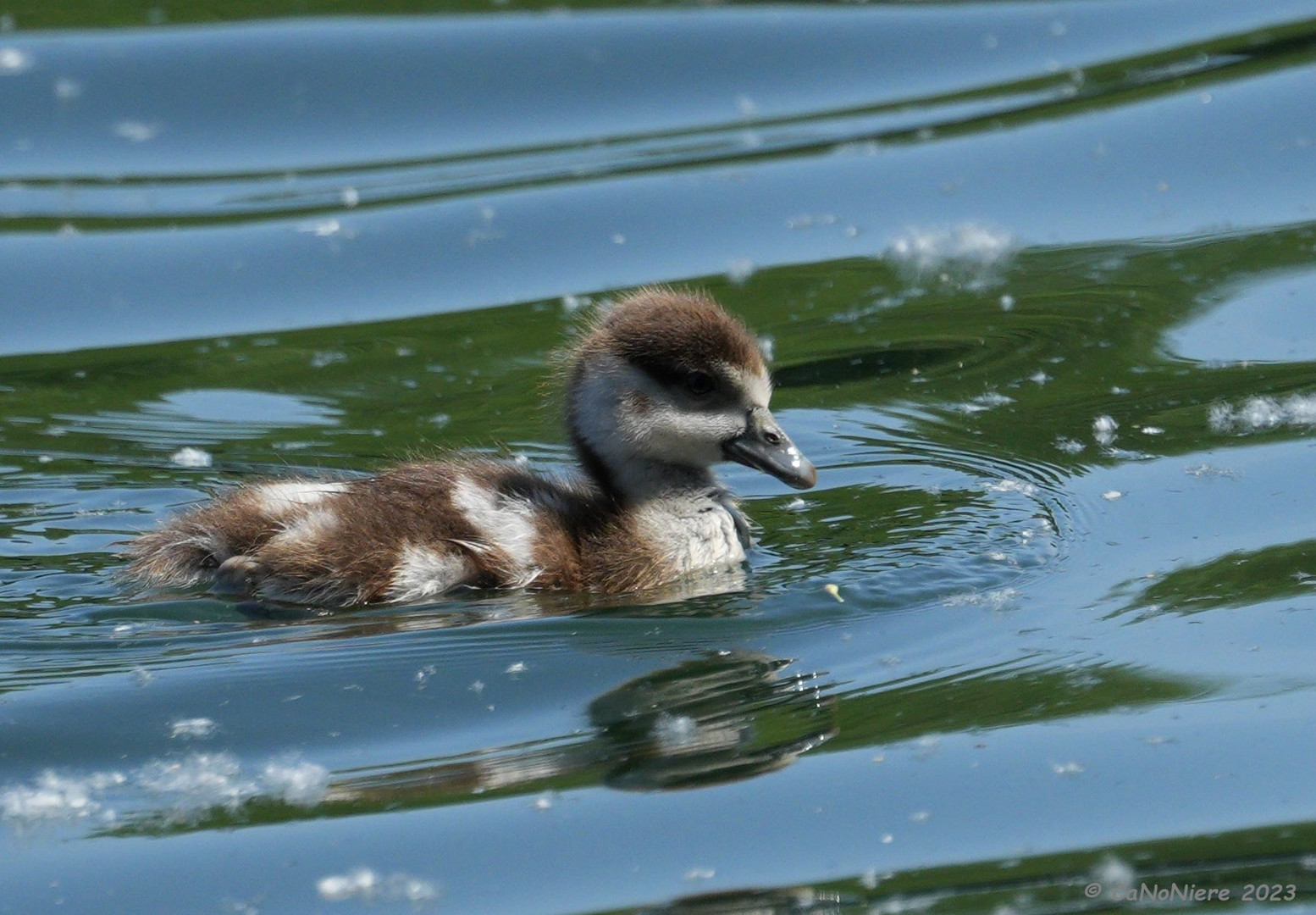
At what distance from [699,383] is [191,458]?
2.03 meters

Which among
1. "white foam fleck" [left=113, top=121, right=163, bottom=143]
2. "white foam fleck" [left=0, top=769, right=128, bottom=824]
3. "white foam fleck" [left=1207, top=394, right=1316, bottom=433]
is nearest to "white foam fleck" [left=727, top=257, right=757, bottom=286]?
"white foam fleck" [left=1207, top=394, right=1316, bottom=433]

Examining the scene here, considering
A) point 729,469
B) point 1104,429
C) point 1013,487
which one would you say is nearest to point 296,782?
point 1013,487

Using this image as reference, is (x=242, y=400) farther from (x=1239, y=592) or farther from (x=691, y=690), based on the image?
(x=1239, y=592)

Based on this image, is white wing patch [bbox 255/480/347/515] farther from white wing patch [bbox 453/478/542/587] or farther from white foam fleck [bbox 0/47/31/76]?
white foam fleck [bbox 0/47/31/76]

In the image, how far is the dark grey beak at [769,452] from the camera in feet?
18.8

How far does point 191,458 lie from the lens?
6.83 m

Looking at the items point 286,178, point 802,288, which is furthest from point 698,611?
point 286,178

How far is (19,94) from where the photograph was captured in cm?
1018

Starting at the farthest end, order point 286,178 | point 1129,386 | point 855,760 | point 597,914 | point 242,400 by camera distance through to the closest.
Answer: point 286,178
point 242,400
point 1129,386
point 855,760
point 597,914

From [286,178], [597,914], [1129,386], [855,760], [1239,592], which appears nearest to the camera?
[597,914]

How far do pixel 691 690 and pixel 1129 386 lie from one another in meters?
2.79

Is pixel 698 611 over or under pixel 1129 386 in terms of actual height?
under

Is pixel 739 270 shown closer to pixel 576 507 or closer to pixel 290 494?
pixel 576 507

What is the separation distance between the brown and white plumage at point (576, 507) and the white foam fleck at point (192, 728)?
79 cm
